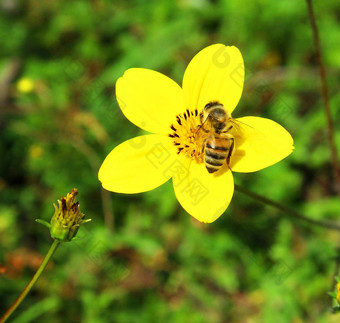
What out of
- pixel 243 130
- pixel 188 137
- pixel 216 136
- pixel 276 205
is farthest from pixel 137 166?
pixel 276 205

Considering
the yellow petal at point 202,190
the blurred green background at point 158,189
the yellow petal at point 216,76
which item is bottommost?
the blurred green background at point 158,189

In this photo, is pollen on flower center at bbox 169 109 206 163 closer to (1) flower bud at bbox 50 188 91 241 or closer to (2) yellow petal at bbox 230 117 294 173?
(2) yellow petal at bbox 230 117 294 173

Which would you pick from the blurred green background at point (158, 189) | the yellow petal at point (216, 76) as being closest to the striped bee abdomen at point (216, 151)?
the yellow petal at point (216, 76)

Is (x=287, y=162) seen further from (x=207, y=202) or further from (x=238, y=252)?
(x=207, y=202)

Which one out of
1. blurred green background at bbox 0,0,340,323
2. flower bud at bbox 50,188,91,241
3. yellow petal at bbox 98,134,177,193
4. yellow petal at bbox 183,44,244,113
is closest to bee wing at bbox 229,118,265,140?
yellow petal at bbox 183,44,244,113

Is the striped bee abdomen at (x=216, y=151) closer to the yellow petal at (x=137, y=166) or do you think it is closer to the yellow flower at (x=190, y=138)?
the yellow flower at (x=190, y=138)

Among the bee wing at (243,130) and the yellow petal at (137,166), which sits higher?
the bee wing at (243,130)

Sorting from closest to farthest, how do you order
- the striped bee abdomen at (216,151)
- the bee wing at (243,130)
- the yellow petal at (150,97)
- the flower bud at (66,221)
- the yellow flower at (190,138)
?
the flower bud at (66,221), the striped bee abdomen at (216,151), the yellow flower at (190,138), the bee wing at (243,130), the yellow petal at (150,97)

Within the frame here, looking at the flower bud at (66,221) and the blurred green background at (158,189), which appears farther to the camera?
the blurred green background at (158,189)

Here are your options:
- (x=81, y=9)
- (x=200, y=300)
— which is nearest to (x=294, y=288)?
(x=200, y=300)
